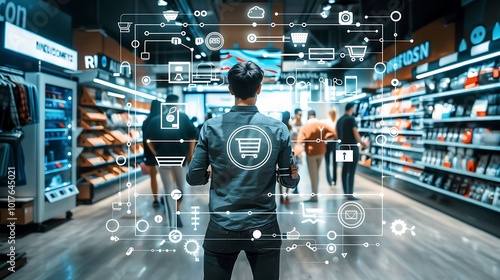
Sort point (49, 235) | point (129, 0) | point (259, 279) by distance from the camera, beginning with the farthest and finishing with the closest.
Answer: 1. point (49, 235)
2. point (129, 0)
3. point (259, 279)

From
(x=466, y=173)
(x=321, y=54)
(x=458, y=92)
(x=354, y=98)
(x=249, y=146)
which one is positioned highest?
(x=321, y=54)

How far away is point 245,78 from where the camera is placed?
1.85 metres

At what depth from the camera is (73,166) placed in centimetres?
425

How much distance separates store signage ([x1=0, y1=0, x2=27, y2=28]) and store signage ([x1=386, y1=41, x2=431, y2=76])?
347cm

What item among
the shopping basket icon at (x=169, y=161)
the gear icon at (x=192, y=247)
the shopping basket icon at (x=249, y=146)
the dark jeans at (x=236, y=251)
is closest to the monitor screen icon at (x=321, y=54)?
the shopping basket icon at (x=249, y=146)

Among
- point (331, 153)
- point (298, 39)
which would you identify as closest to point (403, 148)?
point (331, 153)

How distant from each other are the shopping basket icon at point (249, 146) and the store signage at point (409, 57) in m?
1.57

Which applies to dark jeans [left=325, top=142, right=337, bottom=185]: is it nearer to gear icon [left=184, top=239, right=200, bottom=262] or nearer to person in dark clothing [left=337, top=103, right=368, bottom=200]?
person in dark clothing [left=337, top=103, right=368, bottom=200]

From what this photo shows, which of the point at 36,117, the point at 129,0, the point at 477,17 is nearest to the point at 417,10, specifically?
the point at 477,17

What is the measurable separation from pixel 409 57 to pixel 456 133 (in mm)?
1764

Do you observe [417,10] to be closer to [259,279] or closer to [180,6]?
[180,6]

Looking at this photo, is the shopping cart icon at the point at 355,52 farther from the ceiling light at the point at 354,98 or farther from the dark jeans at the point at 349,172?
the dark jeans at the point at 349,172

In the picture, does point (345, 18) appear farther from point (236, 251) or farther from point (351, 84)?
point (236, 251)

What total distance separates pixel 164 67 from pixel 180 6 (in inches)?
21.1
